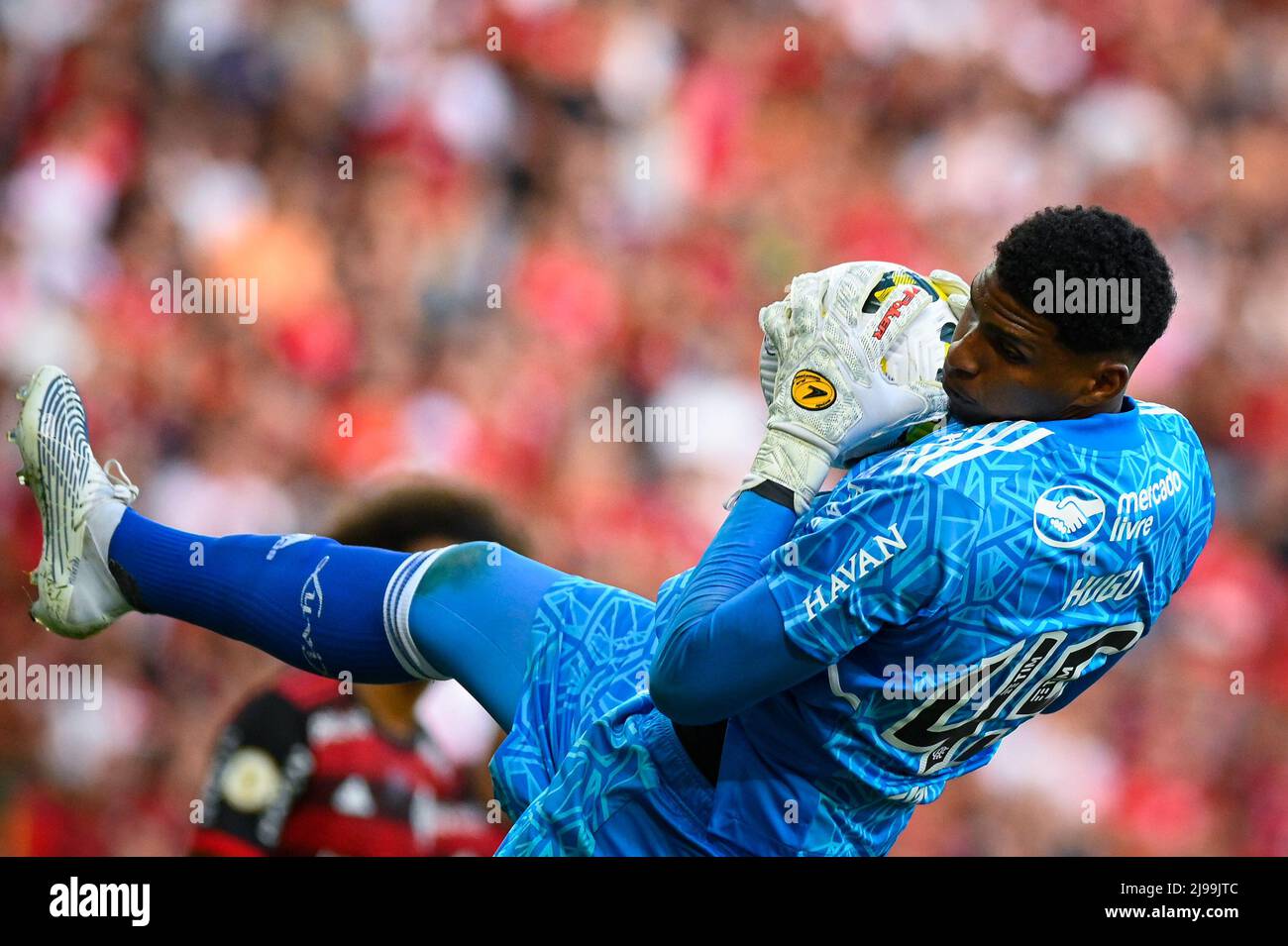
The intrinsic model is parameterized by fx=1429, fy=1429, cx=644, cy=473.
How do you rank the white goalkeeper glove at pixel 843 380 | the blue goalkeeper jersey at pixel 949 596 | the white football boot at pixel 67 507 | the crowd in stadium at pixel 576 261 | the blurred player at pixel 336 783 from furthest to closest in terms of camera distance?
the crowd in stadium at pixel 576 261 < the blurred player at pixel 336 783 < the white football boot at pixel 67 507 < the white goalkeeper glove at pixel 843 380 < the blue goalkeeper jersey at pixel 949 596

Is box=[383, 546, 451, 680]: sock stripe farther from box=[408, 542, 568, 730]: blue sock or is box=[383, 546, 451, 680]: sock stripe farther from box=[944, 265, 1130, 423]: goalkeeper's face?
box=[944, 265, 1130, 423]: goalkeeper's face

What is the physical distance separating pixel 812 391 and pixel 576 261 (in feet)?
6.59

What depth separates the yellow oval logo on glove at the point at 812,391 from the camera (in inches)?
54.9

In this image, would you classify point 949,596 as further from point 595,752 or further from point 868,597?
point 595,752

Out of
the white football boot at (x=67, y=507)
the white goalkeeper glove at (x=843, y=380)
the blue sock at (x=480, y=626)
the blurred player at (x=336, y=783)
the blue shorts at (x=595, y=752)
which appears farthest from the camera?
the blurred player at (x=336, y=783)

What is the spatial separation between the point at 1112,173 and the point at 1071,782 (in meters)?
1.44

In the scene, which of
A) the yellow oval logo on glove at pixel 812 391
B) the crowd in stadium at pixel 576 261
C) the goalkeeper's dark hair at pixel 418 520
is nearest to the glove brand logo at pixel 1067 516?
the yellow oval logo on glove at pixel 812 391

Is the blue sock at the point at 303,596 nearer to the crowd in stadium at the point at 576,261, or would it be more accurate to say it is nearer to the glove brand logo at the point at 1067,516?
the glove brand logo at the point at 1067,516

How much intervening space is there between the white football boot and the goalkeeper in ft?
1.61

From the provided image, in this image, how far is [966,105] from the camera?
350cm

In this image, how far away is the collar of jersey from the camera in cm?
132

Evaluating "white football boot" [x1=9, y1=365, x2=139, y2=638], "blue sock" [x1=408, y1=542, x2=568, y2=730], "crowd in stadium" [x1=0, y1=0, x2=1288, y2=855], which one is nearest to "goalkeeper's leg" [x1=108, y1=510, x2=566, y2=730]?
"blue sock" [x1=408, y1=542, x2=568, y2=730]

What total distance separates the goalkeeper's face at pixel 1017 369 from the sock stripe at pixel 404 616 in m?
0.73

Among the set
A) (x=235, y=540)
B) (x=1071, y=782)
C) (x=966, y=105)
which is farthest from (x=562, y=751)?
(x=966, y=105)
